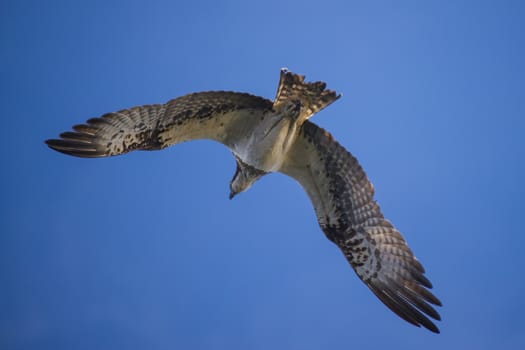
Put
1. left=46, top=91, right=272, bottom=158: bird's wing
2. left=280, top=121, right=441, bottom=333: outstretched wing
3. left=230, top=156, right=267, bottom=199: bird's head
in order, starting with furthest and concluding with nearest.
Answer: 1. left=230, top=156, right=267, bottom=199: bird's head
2. left=280, top=121, right=441, bottom=333: outstretched wing
3. left=46, top=91, right=272, bottom=158: bird's wing

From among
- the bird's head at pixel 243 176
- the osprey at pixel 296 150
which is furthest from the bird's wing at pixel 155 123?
the bird's head at pixel 243 176

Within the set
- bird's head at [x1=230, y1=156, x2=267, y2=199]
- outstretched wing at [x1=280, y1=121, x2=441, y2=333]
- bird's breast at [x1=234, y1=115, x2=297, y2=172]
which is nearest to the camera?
bird's breast at [x1=234, y1=115, x2=297, y2=172]

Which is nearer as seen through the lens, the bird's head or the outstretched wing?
the outstretched wing

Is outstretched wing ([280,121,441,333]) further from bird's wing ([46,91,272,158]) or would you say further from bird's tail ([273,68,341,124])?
bird's wing ([46,91,272,158])

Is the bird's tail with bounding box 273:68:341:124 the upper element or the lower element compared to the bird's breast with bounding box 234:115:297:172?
upper

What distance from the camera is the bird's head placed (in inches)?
310

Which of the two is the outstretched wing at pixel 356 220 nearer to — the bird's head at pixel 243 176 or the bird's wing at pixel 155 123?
the bird's head at pixel 243 176

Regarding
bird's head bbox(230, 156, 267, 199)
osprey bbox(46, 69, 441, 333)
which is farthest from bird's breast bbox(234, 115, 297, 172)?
bird's head bbox(230, 156, 267, 199)

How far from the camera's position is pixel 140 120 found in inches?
273

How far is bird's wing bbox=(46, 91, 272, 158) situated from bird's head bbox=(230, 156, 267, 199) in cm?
77

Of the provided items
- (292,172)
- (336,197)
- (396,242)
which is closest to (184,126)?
(292,172)

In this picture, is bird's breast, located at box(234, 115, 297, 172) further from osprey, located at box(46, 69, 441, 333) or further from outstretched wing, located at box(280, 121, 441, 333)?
outstretched wing, located at box(280, 121, 441, 333)

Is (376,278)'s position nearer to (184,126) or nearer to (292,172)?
(292,172)

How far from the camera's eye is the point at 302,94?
7.11 m
